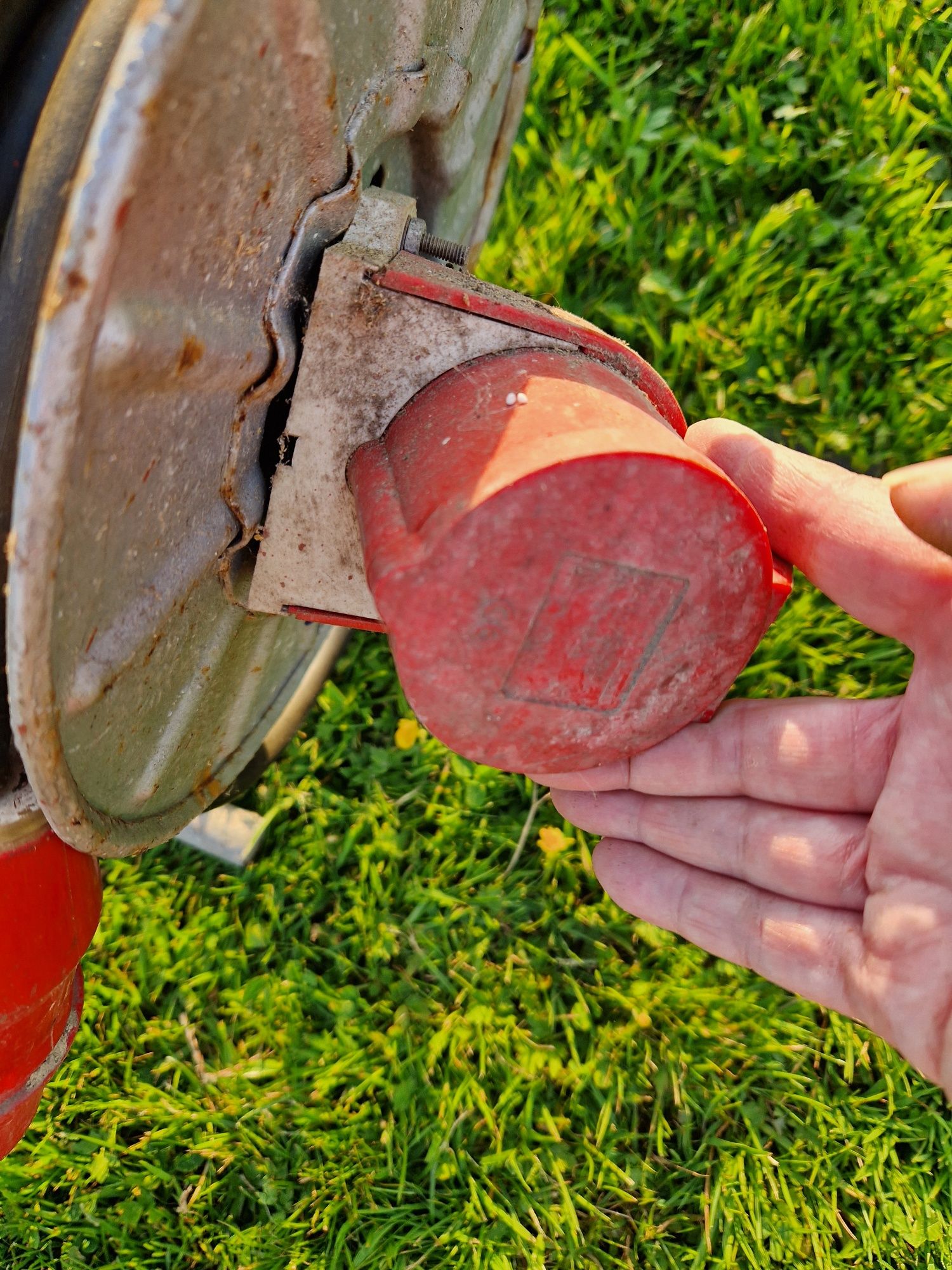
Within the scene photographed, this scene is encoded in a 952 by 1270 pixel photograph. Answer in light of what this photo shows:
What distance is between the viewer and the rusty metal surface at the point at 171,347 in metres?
0.89

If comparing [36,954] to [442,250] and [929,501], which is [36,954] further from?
[929,501]

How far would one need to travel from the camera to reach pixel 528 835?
8.48 ft

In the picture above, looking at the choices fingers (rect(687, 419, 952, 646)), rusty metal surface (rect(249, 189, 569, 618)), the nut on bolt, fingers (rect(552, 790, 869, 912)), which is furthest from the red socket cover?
fingers (rect(552, 790, 869, 912))

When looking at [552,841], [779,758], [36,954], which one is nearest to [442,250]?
[779,758]

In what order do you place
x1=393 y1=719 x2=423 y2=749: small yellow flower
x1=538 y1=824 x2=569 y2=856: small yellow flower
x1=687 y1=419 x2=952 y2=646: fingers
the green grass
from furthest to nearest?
x1=393 y1=719 x2=423 y2=749: small yellow flower → x1=538 y1=824 x2=569 y2=856: small yellow flower → the green grass → x1=687 y1=419 x2=952 y2=646: fingers

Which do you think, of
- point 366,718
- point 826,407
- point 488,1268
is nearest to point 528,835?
point 366,718

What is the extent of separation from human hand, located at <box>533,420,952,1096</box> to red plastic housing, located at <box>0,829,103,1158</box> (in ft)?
2.90

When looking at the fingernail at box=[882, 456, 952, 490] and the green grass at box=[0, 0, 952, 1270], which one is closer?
the fingernail at box=[882, 456, 952, 490]

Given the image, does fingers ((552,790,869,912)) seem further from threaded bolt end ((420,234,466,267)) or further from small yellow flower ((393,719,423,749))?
threaded bolt end ((420,234,466,267))

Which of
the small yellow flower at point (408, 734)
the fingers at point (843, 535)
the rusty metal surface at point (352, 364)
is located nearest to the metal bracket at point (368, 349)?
the rusty metal surface at point (352, 364)

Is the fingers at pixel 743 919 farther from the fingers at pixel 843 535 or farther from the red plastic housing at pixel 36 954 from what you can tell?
the red plastic housing at pixel 36 954

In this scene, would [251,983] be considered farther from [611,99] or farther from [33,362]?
[611,99]

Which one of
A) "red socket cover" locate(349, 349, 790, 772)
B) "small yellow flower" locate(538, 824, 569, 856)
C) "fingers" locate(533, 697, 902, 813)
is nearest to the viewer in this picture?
"red socket cover" locate(349, 349, 790, 772)

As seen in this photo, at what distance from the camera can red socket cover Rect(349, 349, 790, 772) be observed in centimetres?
112
